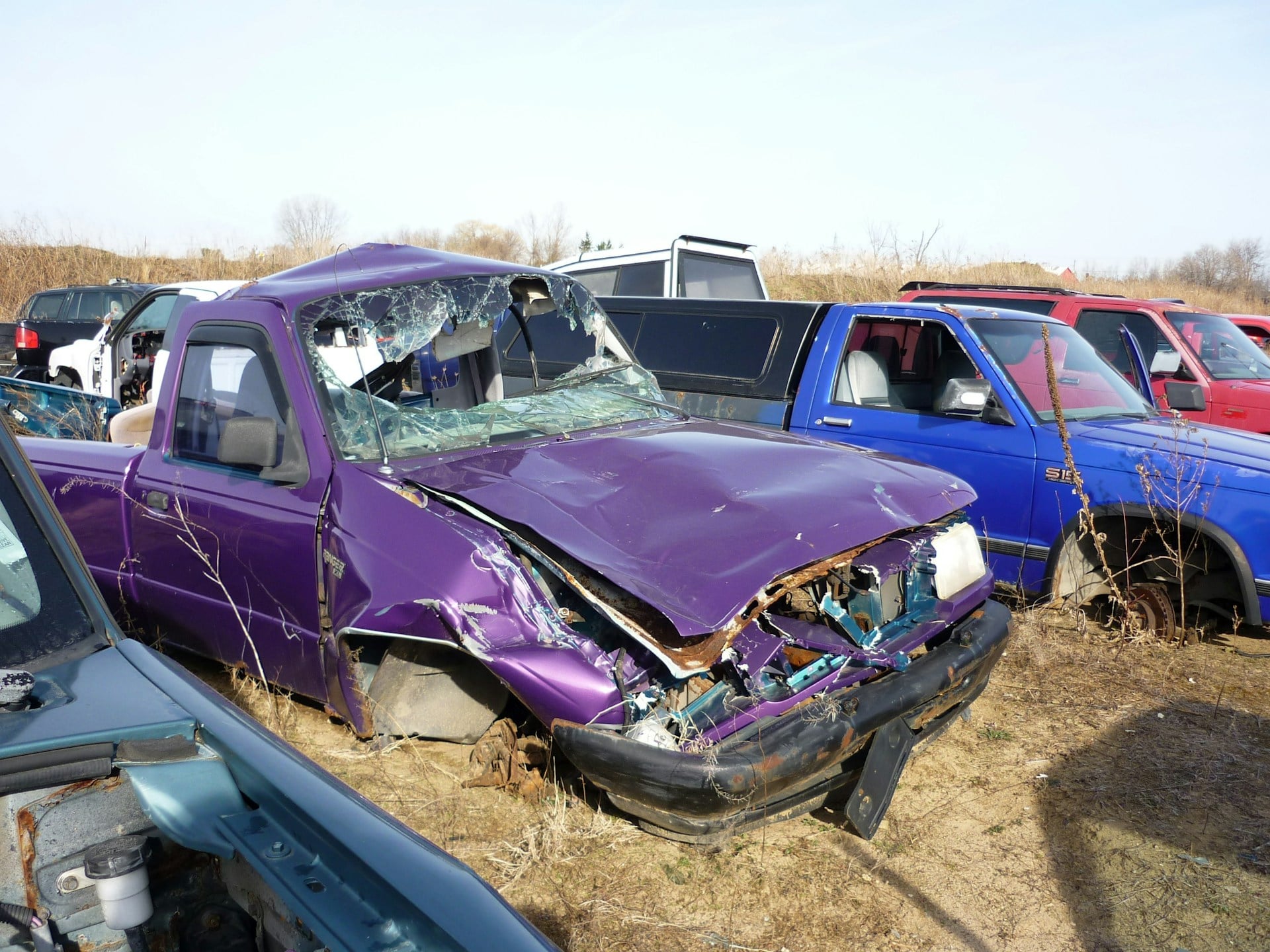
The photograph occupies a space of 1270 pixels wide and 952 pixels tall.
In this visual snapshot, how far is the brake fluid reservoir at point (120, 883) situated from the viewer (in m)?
1.58

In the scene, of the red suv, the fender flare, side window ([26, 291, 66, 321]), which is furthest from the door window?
the fender flare

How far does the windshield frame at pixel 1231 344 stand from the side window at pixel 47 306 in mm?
15500

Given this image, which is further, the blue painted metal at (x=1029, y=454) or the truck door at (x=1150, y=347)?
the truck door at (x=1150, y=347)

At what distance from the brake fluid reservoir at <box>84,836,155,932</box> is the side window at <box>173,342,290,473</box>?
2.12 metres

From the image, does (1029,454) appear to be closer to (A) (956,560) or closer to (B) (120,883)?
(A) (956,560)

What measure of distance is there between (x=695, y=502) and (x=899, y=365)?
3.68 meters

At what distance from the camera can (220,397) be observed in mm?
3955

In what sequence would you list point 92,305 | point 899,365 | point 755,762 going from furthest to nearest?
point 92,305 < point 899,365 < point 755,762

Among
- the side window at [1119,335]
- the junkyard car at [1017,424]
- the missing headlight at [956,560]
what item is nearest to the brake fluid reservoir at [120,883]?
the missing headlight at [956,560]

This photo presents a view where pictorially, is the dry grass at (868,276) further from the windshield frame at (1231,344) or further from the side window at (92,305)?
the side window at (92,305)

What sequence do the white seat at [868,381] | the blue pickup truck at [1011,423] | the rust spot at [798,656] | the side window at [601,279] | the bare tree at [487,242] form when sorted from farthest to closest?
1. the bare tree at [487,242]
2. the side window at [601,279]
3. the white seat at [868,381]
4. the blue pickup truck at [1011,423]
5. the rust spot at [798,656]

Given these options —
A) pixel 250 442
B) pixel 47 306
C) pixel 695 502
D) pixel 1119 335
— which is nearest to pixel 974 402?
pixel 695 502

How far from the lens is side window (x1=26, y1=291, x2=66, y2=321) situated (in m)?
14.9

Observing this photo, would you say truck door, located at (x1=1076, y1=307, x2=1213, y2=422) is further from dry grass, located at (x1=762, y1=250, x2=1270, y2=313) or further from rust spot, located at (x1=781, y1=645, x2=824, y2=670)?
dry grass, located at (x1=762, y1=250, x2=1270, y2=313)
